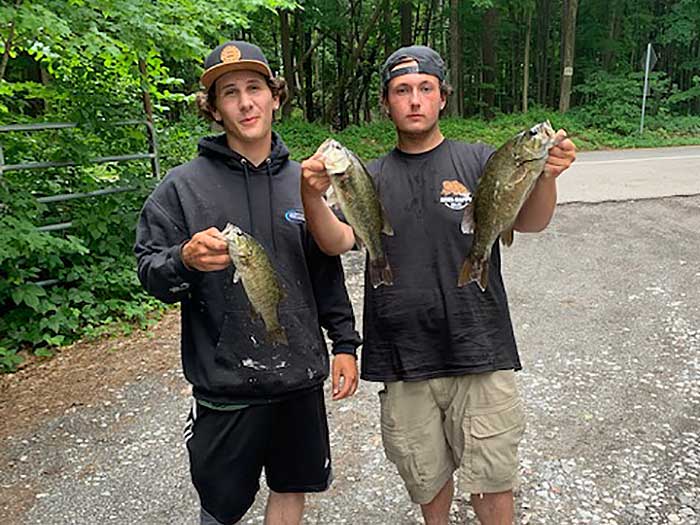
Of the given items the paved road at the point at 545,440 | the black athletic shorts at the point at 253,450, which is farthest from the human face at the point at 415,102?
the paved road at the point at 545,440

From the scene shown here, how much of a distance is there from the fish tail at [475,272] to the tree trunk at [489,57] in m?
20.8

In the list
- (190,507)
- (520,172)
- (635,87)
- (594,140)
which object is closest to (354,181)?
(520,172)

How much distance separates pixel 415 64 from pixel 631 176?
36.8 ft

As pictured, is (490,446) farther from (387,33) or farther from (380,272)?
(387,33)

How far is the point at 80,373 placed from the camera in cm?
497

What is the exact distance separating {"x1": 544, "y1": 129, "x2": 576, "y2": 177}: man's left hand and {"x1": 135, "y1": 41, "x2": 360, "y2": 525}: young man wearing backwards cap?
925 mm

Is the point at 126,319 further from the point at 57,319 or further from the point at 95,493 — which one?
the point at 95,493

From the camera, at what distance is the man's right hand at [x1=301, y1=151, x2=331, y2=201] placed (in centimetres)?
204

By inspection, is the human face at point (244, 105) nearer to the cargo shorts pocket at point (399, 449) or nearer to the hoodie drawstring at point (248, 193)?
the hoodie drawstring at point (248, 193)

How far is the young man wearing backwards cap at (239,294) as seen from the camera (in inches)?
87.7

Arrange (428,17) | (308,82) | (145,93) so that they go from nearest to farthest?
1. (145,93)
2. (308,82)
3. (428,17)

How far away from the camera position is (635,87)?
21016 mm

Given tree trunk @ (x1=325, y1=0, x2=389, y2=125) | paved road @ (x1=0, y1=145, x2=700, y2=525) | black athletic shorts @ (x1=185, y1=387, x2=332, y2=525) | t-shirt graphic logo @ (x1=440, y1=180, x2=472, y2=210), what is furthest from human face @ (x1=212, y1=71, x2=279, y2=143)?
tree trunk @ (x1=325, y1=0, x2=389, y2=125)

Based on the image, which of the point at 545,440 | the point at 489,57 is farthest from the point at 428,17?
the point at 545,440
